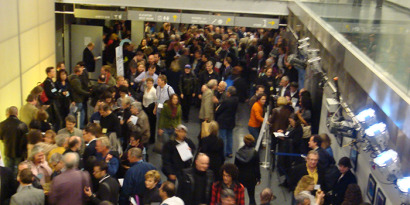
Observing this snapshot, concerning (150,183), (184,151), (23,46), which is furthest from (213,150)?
(23,46)

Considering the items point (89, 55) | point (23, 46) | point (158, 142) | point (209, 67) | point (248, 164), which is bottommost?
point (158, 142)

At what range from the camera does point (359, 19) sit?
1012cm

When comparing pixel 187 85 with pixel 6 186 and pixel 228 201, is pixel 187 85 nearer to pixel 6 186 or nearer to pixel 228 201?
pixel 6 186

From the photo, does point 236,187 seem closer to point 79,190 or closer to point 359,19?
point 79,190

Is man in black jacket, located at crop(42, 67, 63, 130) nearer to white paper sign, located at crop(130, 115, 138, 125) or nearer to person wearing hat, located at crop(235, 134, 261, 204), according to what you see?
white paper sign, located at crop(130, 115, 138, 125)

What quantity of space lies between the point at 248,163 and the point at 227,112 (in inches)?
118

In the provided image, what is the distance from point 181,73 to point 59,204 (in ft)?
25.8

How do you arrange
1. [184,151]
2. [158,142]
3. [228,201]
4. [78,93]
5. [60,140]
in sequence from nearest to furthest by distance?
[228,201], [60,140], [184,151], [158,142], [78,93]

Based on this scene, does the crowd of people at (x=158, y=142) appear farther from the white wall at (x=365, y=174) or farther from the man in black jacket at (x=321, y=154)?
the white wall at (x=365, y=174)

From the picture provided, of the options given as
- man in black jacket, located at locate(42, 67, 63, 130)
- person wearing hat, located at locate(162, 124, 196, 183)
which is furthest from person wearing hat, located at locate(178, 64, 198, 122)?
person wearing hat, located at locate(162, 124, 196, 183)

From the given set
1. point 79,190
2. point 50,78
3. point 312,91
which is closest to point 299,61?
point 312,91

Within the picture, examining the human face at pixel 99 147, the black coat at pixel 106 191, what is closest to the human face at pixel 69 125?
the human face at pixel 99 147

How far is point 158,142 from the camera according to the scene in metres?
11.2

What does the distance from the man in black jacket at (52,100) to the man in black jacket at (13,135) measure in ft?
7.04
